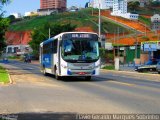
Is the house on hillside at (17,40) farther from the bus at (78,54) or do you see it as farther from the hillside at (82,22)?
the bus at (78,54)

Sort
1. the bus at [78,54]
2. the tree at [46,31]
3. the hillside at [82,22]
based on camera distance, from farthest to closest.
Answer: the hillside at [82,22], the tree at [46,31], the bus at [78,54]

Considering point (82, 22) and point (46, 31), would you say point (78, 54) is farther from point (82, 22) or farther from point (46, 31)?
point (82, 22)

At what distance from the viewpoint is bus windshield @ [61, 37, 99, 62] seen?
105 feet

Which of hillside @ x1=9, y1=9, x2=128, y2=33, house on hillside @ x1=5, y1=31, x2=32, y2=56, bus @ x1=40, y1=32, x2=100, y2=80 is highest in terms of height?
hillside @ x1=9, y1=9, x2=128, y2=33

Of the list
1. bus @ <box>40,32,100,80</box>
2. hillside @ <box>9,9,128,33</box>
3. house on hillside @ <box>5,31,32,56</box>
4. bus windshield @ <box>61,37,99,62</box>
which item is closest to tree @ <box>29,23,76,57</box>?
hillside @ <box>9,9,128,33</box>

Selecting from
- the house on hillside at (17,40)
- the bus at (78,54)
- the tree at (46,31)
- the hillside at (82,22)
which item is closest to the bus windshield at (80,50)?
the bus at (78,54)

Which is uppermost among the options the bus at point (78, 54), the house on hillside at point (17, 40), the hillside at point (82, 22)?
the hillside at point (82, 22)

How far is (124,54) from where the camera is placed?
83125mm

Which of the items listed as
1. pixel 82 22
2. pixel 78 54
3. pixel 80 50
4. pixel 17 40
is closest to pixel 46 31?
pixel 82 22

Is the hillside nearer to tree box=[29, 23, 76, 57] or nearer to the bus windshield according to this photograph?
tree box=[29, 23, 76, 57]

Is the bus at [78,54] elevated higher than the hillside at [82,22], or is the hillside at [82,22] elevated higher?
the hillside at [82,22]

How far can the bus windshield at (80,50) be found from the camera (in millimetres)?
32031

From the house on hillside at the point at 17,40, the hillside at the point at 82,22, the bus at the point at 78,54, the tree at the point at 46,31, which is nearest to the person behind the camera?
the bus at the point at 78,54

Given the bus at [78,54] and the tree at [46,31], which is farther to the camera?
the tree at [46,31]
